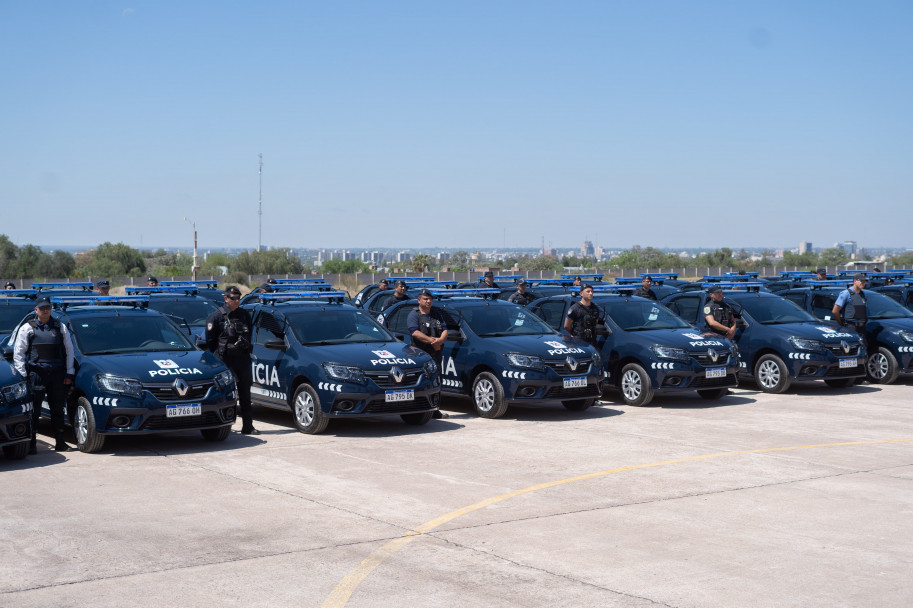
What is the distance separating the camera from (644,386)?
15.9 meters

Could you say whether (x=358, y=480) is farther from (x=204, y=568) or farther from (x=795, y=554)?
(x=795, y=554)

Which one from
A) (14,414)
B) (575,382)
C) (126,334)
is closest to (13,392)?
(14,414)

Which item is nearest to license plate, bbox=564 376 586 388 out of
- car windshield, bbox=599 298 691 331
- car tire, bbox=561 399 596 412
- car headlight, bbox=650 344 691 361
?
car tire, bbox=561 399 596 412

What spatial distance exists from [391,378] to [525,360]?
2272 mm

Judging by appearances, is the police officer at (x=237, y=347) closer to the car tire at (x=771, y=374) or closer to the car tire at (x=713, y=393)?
the car tire at (x=713, y=393)

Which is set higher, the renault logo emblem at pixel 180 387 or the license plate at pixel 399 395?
the renault logo emblem at pixel 180 387

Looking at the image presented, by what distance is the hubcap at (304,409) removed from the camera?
13.2m

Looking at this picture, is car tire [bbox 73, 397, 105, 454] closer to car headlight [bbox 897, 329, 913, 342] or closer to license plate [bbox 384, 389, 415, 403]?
license plate [bbox 384, 389, 415, 403]

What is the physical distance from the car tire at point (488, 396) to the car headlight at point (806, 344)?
5612 millimetres

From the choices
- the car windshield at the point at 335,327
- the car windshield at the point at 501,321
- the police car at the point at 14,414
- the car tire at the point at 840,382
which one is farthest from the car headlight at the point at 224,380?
the car tire at the point at 840,382

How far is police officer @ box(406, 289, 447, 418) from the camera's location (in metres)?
15.2

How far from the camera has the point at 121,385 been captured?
38.0 feet

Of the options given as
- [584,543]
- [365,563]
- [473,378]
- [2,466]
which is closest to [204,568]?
[365,563]

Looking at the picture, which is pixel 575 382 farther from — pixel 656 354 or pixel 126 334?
pixel 126 334
